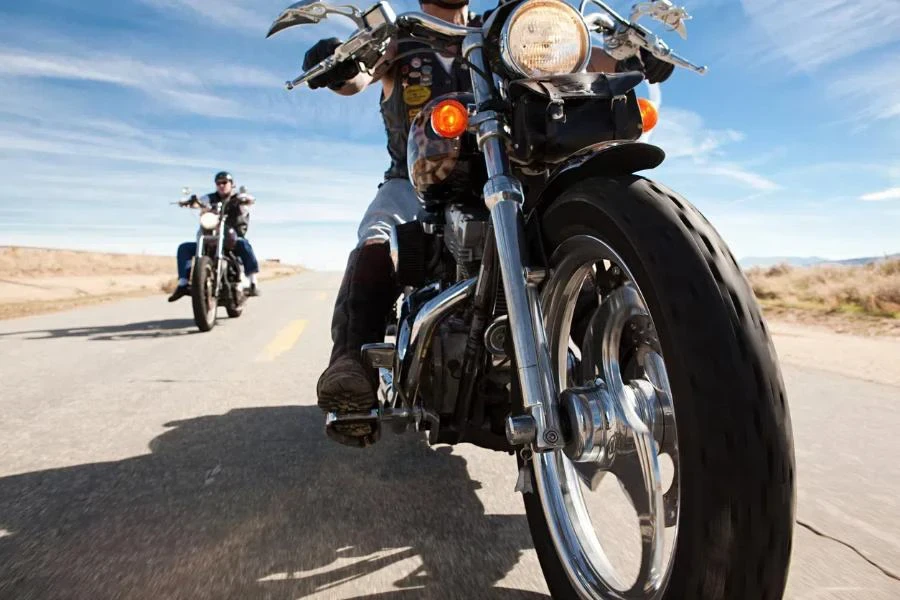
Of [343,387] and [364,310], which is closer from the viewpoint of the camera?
[343,387]

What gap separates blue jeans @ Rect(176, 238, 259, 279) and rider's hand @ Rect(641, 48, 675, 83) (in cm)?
754

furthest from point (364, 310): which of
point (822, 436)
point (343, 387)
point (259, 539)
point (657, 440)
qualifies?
point (822, 436)

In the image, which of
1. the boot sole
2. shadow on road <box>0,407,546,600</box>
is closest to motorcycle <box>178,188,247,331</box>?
shadow on road <box>0,407,546,600</box>

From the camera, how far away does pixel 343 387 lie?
2.11 m

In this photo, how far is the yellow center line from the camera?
18.5 feet

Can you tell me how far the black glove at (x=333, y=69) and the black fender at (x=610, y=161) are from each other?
2.57 feet

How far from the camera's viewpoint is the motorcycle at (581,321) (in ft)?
3.15

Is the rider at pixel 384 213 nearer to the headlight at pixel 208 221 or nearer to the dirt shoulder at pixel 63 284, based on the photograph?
the headlight at pixel 208 221

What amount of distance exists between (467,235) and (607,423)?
2.26 ft

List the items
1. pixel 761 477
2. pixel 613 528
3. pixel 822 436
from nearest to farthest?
pixel 761 477
pixel 613 528
pixel 822 436

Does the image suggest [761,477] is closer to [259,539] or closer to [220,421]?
[259,539]

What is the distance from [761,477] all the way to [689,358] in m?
0.20

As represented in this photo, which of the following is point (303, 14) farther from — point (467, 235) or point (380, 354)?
point (380, 354)

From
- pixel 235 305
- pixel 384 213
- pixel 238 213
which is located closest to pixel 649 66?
pixel 384 213
